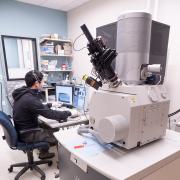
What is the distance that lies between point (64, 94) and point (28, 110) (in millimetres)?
1000

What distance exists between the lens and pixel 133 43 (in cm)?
104

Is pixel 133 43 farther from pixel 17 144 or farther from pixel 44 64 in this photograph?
pixel 44 64

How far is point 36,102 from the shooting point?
1.97m

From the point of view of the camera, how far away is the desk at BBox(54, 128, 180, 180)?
83 centimetres

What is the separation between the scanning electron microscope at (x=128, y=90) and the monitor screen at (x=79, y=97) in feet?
4.68

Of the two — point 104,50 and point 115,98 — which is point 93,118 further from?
point 104,50

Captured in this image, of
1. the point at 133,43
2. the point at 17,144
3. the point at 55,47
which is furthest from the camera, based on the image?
the point at 55,47

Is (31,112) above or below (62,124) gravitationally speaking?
above

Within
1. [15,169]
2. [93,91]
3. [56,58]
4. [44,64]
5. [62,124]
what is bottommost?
[15,169]

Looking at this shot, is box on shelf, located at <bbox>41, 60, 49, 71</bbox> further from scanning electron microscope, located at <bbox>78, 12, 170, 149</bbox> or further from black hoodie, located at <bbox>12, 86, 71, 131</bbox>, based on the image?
scanning electron microscope, located at <bbox>78, 12, 170, 149</bbox>

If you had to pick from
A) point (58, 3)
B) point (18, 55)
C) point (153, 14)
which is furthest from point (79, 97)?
point (58, 3)

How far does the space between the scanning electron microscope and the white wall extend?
1.24 metres

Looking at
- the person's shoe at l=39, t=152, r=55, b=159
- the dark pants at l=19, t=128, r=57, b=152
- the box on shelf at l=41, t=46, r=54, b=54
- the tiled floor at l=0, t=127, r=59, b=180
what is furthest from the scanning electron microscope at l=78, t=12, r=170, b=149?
the box on shelf at l=41, t=46, r=54, b=54

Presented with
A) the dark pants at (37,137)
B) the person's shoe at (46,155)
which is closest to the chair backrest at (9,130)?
the dark pants at (37,137)
